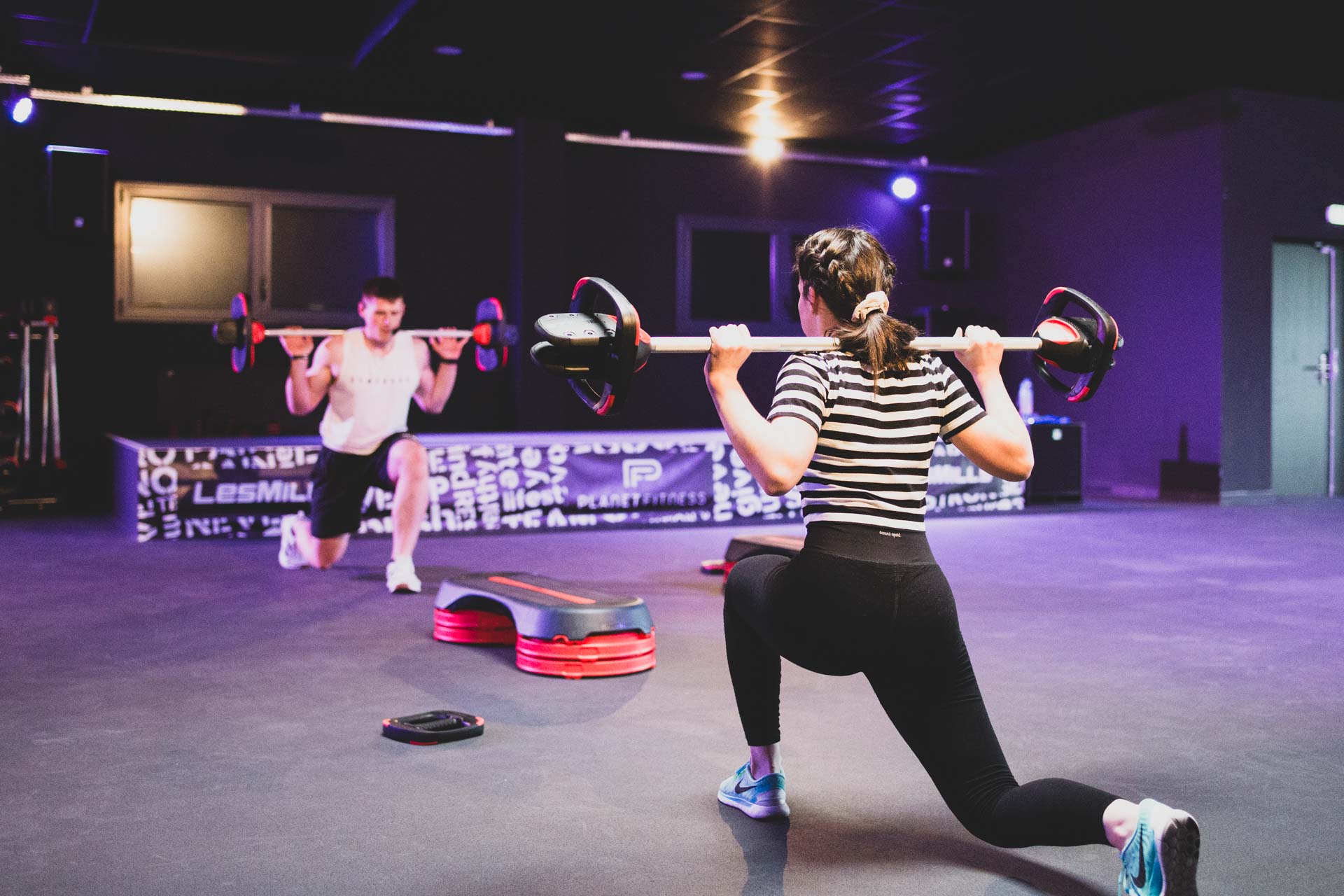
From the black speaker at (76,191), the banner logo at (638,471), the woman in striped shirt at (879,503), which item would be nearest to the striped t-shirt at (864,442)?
the woman in striped shirt at (879,503)

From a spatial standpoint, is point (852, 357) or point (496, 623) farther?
point (496, 623)

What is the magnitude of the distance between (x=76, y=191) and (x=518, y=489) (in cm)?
387

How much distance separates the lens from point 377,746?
296 centimetres

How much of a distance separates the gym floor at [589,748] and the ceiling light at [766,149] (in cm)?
654

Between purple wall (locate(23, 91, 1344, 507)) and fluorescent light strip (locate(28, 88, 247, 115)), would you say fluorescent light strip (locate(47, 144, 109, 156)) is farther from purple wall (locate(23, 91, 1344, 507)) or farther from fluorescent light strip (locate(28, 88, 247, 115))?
fluorescent light strip (locate(28, 88, 247, 115))

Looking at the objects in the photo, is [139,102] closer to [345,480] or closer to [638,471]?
[638,471]

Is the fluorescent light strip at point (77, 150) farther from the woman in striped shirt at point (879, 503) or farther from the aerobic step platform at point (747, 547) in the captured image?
the woman in striped shirt at point (879, 503)

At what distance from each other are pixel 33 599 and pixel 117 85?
551cm

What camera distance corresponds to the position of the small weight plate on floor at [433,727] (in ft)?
9.75

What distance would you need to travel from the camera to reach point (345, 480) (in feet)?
18.1

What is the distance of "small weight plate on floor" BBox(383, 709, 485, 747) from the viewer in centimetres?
297

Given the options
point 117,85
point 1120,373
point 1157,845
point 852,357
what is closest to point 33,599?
point 852,357

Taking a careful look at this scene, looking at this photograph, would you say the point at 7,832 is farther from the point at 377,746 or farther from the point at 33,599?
the point at 33,599

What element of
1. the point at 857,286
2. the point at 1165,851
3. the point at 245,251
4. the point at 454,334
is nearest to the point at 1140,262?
the point at 454,334
